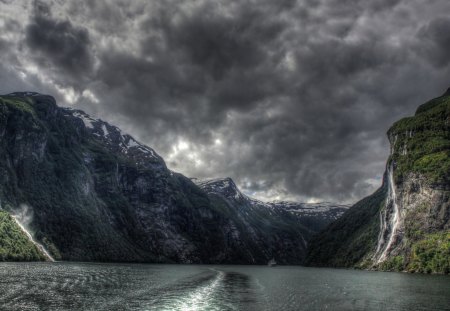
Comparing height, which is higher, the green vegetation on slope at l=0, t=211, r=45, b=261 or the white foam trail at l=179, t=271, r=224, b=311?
the green vegetation on slope at l=0, t=211, r=45, b=261

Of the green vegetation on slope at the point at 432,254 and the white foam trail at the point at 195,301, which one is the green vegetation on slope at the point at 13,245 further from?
the green vegetation on slope at the point at 432,254

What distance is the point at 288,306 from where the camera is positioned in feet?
178

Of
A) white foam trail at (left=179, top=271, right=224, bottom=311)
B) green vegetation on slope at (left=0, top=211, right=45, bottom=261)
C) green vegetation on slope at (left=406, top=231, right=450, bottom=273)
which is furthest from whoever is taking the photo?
green vegetation on slope at (left=0, top=211, right=45, bottom=261)

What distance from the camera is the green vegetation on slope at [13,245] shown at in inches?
6860

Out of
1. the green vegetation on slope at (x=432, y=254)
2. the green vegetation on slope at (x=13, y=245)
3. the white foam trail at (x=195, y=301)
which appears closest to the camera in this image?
the white foam trail at (x=195, y=301)

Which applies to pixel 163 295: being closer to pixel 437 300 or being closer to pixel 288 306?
pixel 288 306

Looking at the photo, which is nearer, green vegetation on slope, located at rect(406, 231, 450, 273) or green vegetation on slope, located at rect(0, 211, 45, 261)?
green vegetation on slope, located at rect(406, 231, 450, 273)

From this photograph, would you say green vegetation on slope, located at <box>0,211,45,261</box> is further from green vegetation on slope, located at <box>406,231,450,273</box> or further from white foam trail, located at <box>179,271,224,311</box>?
green vegetation on slope, located at <box>406,231,450,273</box>

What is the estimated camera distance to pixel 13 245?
7170 inches

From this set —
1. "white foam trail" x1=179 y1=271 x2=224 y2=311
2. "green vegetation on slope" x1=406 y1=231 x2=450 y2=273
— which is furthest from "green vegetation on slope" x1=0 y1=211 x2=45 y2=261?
"green vegetation on slope" x1=406 y1=231 x2=450 y2=273

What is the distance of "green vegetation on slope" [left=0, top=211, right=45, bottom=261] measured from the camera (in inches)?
6860

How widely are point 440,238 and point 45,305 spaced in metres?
144

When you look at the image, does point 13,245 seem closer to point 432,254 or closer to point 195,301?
point 195,301

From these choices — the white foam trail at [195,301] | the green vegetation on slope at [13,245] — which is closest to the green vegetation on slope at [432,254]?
the white foam trail at [195,301]
